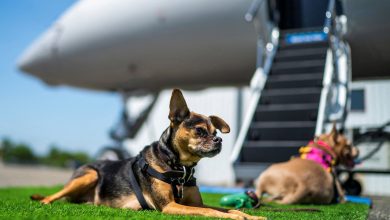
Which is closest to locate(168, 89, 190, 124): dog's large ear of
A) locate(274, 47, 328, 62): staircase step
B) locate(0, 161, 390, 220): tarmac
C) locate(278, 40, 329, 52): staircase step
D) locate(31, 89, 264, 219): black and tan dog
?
locate(31, 89, 264, 219): black and tan dog

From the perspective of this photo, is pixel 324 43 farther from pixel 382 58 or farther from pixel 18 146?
pixel 18 146

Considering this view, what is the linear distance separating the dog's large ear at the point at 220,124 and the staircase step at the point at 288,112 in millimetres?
3370

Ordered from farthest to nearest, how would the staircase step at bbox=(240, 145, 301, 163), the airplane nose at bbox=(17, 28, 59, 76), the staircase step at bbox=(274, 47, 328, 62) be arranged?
the airplane nose at bbox=(17, 28, 59, 76), the staircase step at bbox=(274, 47, 328, 62), the staircase step at bbox=(240, 145, 301, 163)

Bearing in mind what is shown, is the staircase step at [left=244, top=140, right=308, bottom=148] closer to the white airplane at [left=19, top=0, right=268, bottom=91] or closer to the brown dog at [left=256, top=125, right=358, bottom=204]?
the brown dog at [left=256, top=125, right=358, bottom=204]

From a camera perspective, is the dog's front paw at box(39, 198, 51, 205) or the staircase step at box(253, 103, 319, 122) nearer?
the dog's front paw at box(39, 198, 51, 205)

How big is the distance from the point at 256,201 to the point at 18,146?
35419 mm

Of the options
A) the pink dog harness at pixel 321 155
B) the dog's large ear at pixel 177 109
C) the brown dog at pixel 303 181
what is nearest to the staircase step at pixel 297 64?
the pink dog harness at pixel 321 155

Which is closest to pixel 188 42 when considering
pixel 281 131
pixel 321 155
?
pixel 281 131

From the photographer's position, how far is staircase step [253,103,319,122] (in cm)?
625

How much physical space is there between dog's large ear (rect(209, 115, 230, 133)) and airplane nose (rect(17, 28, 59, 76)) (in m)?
8.28

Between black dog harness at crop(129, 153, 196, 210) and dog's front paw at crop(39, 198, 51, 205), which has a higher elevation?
black dog harness at crop(129, 153, 196, 210)

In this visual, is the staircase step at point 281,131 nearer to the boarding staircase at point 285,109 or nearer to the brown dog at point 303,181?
the boarding staircase at point 285,109

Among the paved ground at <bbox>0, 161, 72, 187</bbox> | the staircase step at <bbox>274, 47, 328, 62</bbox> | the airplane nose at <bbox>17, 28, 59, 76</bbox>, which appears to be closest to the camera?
the staircase step at <bbox>274, 47, 328, 62</bbox>

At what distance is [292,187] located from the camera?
431 centimetres
